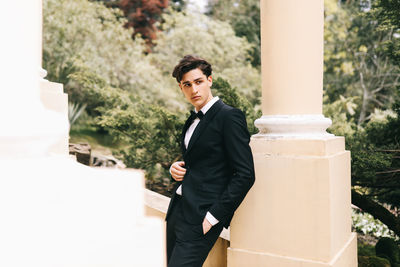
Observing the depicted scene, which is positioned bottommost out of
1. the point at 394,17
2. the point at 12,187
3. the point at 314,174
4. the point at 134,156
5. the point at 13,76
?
the point at 134,156

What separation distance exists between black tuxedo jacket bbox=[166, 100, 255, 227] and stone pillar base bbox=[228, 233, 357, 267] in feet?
2.03

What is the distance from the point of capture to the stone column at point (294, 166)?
2.76 metres

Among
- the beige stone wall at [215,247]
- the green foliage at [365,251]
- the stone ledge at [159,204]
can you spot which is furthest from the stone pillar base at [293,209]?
the green foliage at [365,251]

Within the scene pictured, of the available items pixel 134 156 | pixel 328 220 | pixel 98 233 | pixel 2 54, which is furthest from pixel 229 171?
pixel 134 156

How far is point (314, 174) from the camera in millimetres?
2750

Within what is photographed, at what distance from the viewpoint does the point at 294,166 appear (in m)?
2.82

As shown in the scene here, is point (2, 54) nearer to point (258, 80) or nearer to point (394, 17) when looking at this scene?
point (394, 17)

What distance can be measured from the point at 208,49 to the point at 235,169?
14.7 meters

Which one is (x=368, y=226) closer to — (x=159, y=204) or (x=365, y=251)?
(x=365, y=251)

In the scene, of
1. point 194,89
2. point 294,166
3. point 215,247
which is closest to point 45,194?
point 194,89

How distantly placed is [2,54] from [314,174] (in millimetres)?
2315

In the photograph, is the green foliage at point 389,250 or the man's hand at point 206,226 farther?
the green foliage at point 389,250

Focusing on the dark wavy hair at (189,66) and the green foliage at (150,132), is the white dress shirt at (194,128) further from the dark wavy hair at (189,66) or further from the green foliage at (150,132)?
the green foliage at (150,132)

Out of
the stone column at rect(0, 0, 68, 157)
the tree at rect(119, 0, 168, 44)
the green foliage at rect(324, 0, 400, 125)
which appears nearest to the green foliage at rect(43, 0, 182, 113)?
the tree at rect(119, 0, 168, 44)
